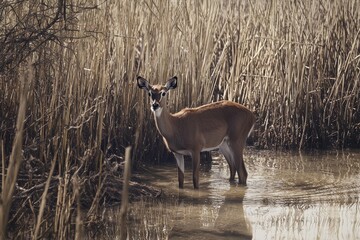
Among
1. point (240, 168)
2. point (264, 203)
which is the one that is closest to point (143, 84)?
point (240, 168)

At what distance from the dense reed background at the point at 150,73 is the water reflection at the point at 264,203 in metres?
0.44

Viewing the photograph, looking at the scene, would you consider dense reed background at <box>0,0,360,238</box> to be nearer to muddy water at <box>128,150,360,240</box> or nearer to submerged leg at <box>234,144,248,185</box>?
muddy water at <box>128,150,360,240</box>

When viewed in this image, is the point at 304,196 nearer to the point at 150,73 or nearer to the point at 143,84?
the point at 143,84

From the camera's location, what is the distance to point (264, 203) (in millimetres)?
8016

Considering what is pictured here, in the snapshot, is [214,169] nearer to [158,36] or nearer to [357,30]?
[158,36]

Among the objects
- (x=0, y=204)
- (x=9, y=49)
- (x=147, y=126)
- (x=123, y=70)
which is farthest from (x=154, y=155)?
(x=0, y=204)

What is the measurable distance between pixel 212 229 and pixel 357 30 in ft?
14.7

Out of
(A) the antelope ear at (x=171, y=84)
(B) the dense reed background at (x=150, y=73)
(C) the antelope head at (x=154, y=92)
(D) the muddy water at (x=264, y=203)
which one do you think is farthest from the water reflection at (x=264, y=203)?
(A) the antelope ear at (x=171, y=84)

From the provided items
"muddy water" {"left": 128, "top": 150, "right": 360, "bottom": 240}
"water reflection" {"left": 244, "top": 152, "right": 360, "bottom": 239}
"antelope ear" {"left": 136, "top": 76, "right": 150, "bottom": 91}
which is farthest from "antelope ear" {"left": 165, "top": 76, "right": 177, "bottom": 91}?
"water reflection" {"left": 244, "top": 152, "right": 360, "bottom": 239}

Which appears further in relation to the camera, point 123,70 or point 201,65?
point 201,65

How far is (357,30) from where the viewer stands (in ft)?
34.8

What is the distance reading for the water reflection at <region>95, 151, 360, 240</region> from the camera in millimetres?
6988

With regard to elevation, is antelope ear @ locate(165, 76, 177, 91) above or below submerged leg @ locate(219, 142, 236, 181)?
above

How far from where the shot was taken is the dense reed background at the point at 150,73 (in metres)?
7.38
